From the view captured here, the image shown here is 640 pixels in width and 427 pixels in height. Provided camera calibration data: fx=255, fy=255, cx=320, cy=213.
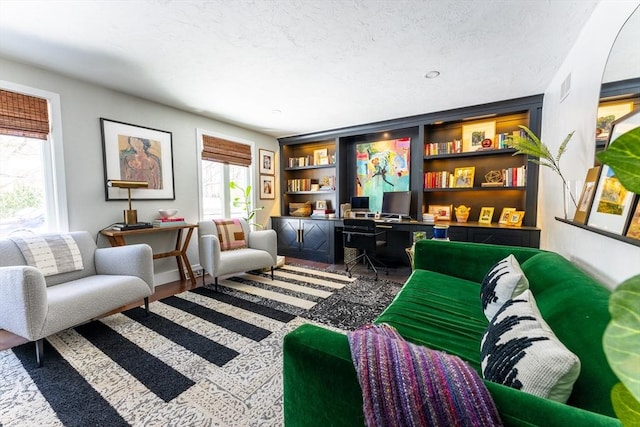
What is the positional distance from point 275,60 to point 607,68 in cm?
213

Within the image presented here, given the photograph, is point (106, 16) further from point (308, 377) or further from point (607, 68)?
point (607, 68)

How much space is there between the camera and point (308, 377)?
678 mm

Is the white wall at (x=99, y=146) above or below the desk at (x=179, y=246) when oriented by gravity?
above

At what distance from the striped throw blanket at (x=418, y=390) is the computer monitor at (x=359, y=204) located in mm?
3679

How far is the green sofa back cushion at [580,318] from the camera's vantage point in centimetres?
67

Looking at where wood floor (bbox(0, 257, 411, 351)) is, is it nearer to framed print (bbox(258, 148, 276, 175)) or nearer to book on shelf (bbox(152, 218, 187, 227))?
book on shelf (bbox(152, 218, 187, 227))

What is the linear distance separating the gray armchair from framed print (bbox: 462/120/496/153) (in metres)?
3.95

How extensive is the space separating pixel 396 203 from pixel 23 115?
417cm

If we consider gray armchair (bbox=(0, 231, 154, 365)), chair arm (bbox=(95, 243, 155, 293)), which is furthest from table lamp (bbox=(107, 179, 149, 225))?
chair arm (bbox=(95, 243, 155, 293))

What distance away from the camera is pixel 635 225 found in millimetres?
980

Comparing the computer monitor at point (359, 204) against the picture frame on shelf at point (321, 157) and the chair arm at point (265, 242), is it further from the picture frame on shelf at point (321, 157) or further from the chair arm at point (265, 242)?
the chair arm at point (265, 242)

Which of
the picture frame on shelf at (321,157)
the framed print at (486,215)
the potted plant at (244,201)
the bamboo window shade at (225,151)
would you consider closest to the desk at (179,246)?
the potted plant at (244,201)

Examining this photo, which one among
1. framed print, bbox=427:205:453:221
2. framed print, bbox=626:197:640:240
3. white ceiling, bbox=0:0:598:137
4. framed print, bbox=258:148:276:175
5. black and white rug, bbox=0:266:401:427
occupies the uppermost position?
white ceiling, bbox=0:0:598:137

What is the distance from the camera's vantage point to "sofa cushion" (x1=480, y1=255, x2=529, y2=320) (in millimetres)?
1293
